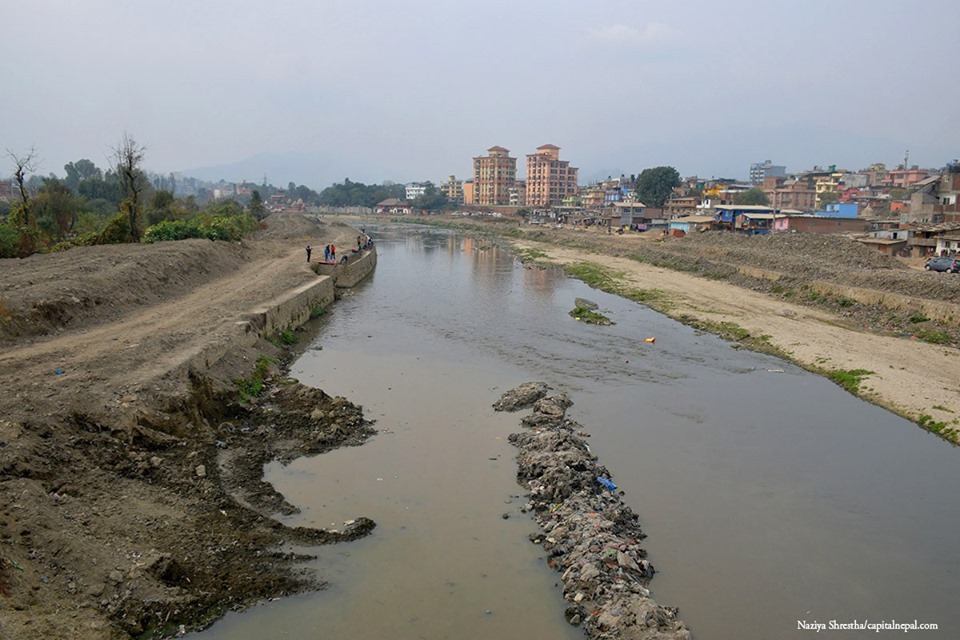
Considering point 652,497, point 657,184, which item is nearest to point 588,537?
point 652,497

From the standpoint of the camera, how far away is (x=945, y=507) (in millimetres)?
12422

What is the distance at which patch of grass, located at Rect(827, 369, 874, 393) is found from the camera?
63.9 ft

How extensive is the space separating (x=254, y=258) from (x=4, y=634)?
118 ft

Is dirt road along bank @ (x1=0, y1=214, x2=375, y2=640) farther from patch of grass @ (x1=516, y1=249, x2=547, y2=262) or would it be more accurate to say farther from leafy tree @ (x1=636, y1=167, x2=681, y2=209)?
leafy tree @ (x1=636, y1=167, x2=681, y2=209)

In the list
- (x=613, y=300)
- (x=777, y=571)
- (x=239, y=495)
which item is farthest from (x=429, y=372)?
(x=613, y=300)

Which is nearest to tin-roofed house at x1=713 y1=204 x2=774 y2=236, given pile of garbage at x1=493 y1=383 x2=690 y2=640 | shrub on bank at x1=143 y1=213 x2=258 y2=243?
shrub on bank at x1=143 y1=213 x2=258 y2=243

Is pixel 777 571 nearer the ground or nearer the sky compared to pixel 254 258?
nearer the ground

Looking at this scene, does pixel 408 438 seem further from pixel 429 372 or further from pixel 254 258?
pixel 254 258

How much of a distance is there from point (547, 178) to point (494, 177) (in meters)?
15.9

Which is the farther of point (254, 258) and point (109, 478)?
point (254, 258)

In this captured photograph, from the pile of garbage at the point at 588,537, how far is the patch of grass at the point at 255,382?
692cm

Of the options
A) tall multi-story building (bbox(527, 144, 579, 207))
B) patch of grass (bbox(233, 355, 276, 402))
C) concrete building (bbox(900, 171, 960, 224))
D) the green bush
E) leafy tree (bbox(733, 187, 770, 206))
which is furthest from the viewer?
tall multi-story building (bbox(527, 144, 579, 207))

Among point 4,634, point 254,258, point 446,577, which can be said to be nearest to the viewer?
point 4,634

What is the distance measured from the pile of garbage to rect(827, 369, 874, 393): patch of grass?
9.95 meters
